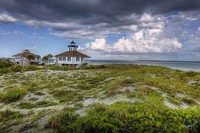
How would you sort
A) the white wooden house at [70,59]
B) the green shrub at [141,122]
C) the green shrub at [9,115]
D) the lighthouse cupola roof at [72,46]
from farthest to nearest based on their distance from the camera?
1. the lighthouse cupola roof at [72,46]
2. the white wooden house at [70,59]
3. the green shrub at [9,115]
4. the green shrub at [141,122]

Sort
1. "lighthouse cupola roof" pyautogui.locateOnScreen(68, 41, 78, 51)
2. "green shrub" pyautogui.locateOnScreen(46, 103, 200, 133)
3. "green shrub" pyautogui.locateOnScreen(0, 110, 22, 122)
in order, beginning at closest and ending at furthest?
"green shrub" pyautogui.locateOnScreen(46, 103, 200, 133) < "green shrub" pyautogui.locateOnScreen(0, 110, 22, 122) < "lighthouse cupola roof" pyautogui.locateOnScreen(68, 41, 78, 51)

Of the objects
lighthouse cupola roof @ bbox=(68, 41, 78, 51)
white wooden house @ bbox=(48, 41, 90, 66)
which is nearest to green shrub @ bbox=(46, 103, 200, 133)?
white wooden house @ bbox=(48, 41, 90, 66)

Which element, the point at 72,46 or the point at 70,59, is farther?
the point at 72,46

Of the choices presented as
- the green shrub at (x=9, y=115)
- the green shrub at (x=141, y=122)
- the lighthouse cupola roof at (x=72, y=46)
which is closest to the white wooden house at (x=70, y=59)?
the lighthouse cupola roof at (x=72, y=46)

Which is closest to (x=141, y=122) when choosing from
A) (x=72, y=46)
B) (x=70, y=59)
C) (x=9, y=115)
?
(x=9, y=115)

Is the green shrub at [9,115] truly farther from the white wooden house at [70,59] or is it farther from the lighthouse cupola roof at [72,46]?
the lighthouse cupola roof at [72,46]

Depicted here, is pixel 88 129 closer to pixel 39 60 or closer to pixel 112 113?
pixel 112 113

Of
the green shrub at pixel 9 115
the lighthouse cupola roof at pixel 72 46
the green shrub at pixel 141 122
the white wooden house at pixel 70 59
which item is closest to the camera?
the green shrub at pixel 141 122

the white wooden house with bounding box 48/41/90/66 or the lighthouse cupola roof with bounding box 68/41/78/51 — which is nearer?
the white wooden house with bounding box 48/41/90/66

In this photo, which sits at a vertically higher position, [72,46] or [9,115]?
[72,46]

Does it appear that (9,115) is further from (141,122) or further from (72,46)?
(72,46)

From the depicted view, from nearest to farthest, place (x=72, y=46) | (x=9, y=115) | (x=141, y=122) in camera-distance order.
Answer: (x=141, y=122)
(x=9, y=115)
(x=72, y=46)

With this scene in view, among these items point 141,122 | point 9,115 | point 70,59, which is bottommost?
point 9,115

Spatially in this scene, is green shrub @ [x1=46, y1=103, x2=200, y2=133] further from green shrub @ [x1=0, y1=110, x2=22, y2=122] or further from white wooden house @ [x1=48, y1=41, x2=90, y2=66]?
white wooden house @ [x1=48, y1=41, x2=90, y2=66]
